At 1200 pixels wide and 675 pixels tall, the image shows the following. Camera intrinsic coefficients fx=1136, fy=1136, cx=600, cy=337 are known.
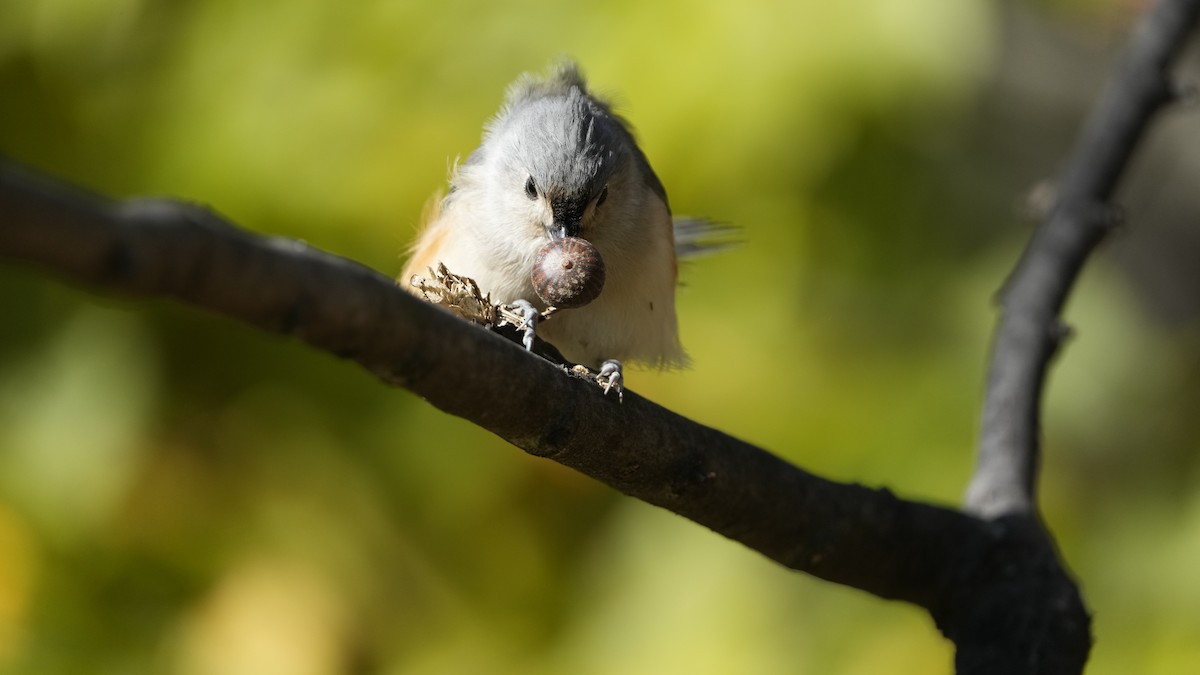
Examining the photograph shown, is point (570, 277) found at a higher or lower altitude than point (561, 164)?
lower

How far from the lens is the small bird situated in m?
2.03

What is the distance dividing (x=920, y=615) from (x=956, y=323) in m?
0.71

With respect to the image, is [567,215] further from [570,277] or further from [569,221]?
[570,277]

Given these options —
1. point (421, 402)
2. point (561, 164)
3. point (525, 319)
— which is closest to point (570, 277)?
point (525, 319)

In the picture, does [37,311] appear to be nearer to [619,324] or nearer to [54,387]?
[54,387]

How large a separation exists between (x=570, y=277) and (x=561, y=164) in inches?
23.5

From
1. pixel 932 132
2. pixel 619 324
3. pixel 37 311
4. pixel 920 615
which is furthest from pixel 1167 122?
pixel 37 311

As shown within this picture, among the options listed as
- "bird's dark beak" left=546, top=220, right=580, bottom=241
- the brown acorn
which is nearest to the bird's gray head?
"bird's dark beak" left=546, top=220, right=580, bottom=241

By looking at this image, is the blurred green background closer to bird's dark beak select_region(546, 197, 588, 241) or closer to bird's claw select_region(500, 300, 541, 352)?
bird's dark beak select_region(546, 197, 588, 241)

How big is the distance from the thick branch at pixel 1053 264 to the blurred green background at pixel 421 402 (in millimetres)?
342

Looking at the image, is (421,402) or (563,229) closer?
(563,229)

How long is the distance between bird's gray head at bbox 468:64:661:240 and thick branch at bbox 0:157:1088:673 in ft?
2.02

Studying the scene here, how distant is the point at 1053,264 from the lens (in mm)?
2348

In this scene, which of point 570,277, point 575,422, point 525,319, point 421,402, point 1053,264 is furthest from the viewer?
point 421,402
